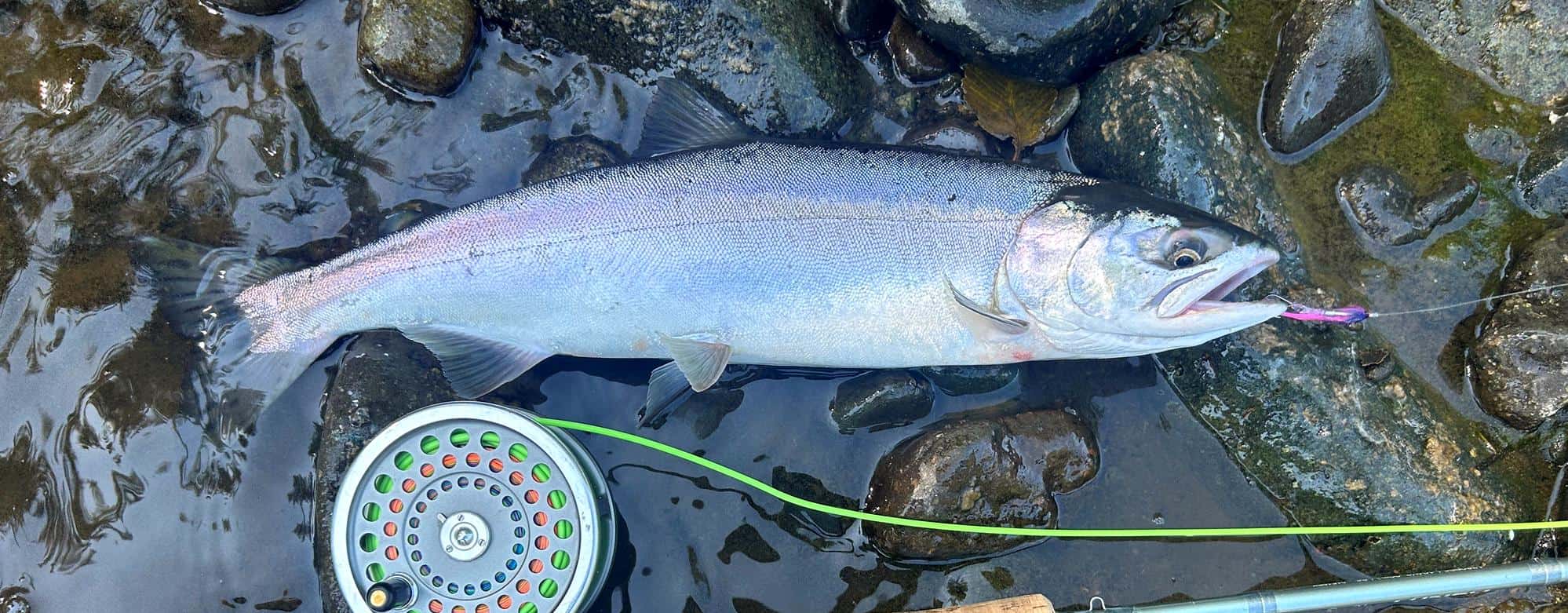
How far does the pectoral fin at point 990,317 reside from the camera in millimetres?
2578

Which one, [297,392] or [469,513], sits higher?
[469,513]

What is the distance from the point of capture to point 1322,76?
2.93m

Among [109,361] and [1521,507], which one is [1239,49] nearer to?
[1521,507]

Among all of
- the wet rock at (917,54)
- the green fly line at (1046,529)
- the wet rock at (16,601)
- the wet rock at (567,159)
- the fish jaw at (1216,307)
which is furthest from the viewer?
the wet rock at (917,54)

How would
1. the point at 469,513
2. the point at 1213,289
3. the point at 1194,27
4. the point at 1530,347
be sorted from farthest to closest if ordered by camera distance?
the point at 1194,27 → the point at 1530,347 → the point at 1213,289 → the point at 469,513

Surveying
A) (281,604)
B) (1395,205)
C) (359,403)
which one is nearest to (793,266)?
(359,403)

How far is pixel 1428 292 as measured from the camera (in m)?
3.03

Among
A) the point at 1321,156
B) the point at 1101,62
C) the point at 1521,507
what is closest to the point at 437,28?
the point at 1101,62

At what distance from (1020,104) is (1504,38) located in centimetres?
190

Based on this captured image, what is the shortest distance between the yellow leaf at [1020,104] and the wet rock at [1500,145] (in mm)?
1580

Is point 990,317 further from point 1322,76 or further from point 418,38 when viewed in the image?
point 418,38

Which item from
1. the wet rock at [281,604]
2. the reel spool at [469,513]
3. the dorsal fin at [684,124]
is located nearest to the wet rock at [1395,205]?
the dorsal fin at [684,124]

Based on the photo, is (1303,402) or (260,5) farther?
(260,5)

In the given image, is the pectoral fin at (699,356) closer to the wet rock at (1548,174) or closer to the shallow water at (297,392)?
the shallow water at (297,392)
